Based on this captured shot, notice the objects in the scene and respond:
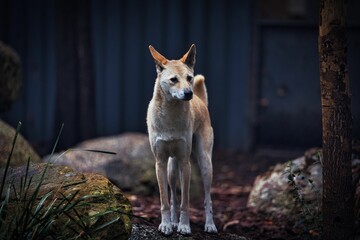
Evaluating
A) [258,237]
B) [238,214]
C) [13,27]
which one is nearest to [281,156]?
[238,214]

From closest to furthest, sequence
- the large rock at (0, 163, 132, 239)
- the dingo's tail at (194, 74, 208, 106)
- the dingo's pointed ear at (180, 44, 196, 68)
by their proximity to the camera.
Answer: the large rock at (0, 163, 132, 239)
the dingo's pointed ear at (180, 44, 196, 68)
the dingo's tail at (194, 74, 208, 106)

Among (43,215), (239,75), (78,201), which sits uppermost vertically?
(239,75)

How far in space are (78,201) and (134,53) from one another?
23.1ft

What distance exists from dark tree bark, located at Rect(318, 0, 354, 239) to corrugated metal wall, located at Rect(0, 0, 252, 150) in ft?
19.3

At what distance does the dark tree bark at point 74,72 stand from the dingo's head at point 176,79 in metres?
4.54

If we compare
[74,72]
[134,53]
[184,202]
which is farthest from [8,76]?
[184,202]

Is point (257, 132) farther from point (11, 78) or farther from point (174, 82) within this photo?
point (174, 82)

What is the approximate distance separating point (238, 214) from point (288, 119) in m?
4.08

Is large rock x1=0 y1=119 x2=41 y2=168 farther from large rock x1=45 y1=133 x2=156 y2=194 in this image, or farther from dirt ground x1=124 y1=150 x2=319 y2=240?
dirt ground x1=124 y1=150 x2=319 y2=240

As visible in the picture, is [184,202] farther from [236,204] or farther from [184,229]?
[236,204]

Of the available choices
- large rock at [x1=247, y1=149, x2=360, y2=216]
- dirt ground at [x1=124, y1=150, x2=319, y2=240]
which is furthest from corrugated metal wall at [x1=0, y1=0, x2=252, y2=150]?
large rock at [x1=247, y1=149, x2=360, y2=216]

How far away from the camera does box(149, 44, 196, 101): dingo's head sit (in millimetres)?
5621

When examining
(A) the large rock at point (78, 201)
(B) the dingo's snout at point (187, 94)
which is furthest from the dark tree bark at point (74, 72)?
(B) the dingo's snout at point (187, 94)

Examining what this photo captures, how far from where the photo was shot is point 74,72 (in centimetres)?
1034
